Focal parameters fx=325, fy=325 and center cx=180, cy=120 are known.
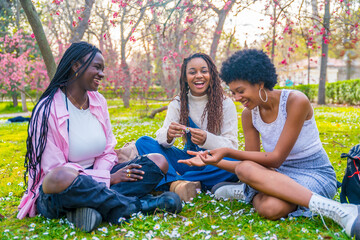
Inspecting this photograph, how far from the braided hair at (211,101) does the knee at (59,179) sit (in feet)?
5.22

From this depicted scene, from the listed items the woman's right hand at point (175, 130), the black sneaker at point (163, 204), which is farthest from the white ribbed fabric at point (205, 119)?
the black sneaker at point (163, 204)

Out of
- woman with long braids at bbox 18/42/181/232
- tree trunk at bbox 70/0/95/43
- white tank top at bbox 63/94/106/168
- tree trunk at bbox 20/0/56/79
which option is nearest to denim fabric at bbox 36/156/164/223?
woman with long braids at bbox 18/42/181/232

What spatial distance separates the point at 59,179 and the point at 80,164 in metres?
0.59

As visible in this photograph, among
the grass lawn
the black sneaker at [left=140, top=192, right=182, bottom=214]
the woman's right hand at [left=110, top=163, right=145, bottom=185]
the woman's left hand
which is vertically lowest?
the grass lawn

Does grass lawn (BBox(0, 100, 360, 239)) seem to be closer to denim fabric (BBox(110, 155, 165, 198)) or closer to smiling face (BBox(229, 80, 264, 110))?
denim fabric (BBox(110, 155, 165, 198))

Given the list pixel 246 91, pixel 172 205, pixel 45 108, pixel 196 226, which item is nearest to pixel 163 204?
pixel 172 205

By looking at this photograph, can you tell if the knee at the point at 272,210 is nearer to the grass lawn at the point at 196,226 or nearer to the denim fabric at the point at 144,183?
the grass lawn at the point at 196,226

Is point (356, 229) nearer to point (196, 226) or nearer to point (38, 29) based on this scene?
point (196, 226)

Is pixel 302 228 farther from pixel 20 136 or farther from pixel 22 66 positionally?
pixel 22 66

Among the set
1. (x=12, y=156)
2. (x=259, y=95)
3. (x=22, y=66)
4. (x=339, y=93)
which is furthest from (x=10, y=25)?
(x=259, y=95)

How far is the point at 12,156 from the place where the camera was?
6180 millimetres

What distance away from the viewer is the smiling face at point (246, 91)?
281cm

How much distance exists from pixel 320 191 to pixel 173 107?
186cm

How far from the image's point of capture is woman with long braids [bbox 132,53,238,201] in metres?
3.50
